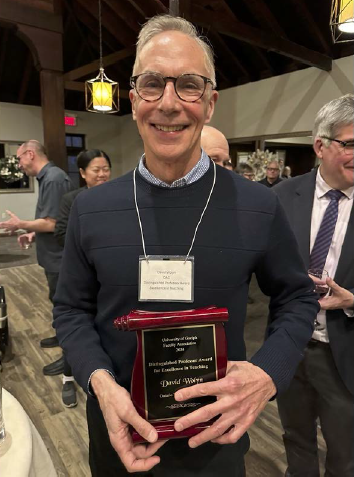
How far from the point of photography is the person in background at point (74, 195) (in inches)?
91.2

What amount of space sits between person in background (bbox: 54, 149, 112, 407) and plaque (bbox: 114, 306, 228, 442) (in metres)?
1.78

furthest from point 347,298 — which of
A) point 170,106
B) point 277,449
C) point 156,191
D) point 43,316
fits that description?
point 43,316

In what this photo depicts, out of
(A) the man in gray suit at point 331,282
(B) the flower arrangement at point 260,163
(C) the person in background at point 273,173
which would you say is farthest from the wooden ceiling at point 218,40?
(A) the man in gray suit at point 331,282

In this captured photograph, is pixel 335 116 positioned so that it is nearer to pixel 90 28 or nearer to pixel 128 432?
pixel 128 432

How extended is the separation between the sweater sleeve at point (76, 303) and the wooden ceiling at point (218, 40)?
11.3 ft

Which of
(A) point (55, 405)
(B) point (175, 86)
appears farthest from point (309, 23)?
(A) point (55, 405)

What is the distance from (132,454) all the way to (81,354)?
0.84 feet

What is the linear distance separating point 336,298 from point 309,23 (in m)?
6.02

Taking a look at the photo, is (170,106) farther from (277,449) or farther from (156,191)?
(277,449)

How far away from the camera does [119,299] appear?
845mm

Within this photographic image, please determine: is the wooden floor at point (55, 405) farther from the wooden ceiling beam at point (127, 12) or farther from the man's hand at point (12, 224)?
the wooden ceiling beam at point (127, 12)

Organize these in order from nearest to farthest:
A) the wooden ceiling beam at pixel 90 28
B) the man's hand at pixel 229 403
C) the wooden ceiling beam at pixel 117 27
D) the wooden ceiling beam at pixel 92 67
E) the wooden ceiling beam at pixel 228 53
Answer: the man's hand at pixel 229 403, the wooden ceiling beam at pixel 228 53, the wooden ceiling beam at pixel 117 27, the wooden ceiling beam at pixel 92 67, the wooden ceiling beam at pixel 90 28

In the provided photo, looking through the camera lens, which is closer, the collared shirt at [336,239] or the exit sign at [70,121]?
the collared shirt at [336,239]

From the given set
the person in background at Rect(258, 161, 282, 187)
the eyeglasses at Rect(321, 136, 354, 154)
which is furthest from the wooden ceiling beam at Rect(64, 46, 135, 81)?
the eyeglasses at Rect(321, 136, 354, 154)
